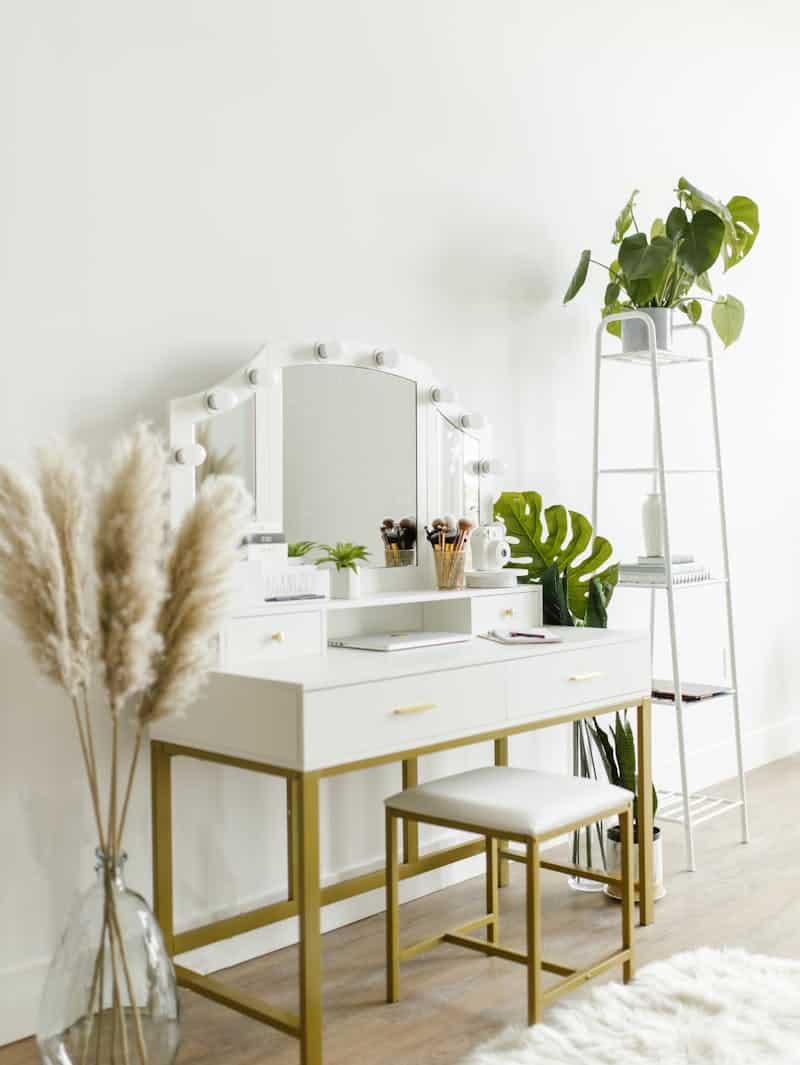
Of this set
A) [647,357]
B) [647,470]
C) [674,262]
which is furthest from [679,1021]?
[674,262]

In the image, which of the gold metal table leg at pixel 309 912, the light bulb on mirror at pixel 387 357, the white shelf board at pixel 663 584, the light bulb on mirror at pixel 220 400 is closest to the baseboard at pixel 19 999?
the gold metal table leg at pixel 309 912

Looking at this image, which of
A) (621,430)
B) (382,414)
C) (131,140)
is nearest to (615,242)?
(621,430)

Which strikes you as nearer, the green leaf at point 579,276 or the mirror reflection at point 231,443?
the mirror reflection at point 231,443

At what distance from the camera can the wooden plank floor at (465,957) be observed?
7.25 feet

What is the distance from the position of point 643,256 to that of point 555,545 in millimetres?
867

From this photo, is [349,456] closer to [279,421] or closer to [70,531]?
[279,421]

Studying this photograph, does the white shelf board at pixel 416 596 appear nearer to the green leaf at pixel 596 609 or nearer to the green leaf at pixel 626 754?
the green leaf at pixel 596 609

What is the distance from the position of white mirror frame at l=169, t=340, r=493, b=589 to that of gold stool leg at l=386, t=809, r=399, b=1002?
2.24ft

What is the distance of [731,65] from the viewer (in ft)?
14.4

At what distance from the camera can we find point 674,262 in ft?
10.7

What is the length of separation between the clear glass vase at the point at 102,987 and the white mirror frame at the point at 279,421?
0.87 metres

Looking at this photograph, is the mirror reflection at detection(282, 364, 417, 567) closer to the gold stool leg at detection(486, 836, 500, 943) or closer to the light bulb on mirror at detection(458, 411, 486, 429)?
the light bulb on mirror at detection(458, 411, 486, 429)

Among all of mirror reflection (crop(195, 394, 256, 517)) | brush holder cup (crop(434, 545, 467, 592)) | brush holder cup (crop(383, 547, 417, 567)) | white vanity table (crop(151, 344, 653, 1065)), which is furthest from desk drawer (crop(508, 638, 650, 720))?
mirror reflection (crop(195, 394, 256, 517))

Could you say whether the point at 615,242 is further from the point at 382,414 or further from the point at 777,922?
the point at 777,922
